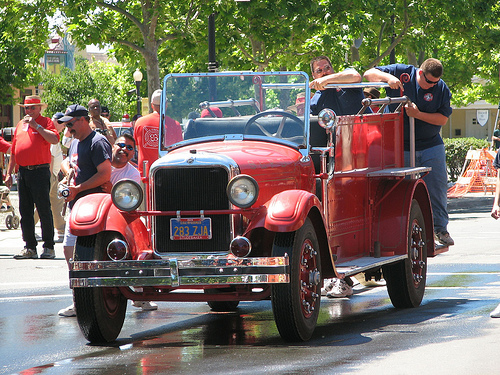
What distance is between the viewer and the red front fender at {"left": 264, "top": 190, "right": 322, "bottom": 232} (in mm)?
6574

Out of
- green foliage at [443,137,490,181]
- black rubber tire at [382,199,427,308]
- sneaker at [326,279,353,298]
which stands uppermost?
black rubber tire at [382,199,427,308]

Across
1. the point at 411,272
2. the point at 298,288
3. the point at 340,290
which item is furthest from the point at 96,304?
the point at 340,290

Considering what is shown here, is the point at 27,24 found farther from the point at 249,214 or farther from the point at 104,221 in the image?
the point at 249,214

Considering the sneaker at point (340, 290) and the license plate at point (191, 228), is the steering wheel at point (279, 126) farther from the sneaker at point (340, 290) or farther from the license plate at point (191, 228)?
the sneaker at point (340, 290)

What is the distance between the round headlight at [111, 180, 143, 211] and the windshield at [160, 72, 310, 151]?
3.39 ft

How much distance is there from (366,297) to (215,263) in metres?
3.34

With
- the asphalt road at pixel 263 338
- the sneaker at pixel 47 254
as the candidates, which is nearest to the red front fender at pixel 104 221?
the asphalt road at pixel 263 338

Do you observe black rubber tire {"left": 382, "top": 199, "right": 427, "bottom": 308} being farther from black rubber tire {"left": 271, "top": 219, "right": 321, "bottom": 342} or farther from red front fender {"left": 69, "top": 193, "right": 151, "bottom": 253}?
red front fender {"left": 69, "top": 193, "right": 151, "bottom": 253}

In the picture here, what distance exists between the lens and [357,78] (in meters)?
8.50

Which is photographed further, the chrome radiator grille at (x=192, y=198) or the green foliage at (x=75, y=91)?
the green foliage at (x=75, y=91)

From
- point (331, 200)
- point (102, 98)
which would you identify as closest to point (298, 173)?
point (331, 200)

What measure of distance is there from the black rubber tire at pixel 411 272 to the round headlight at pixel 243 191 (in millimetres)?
→ 2322

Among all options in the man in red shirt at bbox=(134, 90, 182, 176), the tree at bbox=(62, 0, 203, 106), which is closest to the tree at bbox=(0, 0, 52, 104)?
the tree at bbox=(62, 0, 203, 106)

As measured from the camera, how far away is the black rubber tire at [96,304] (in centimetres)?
686
